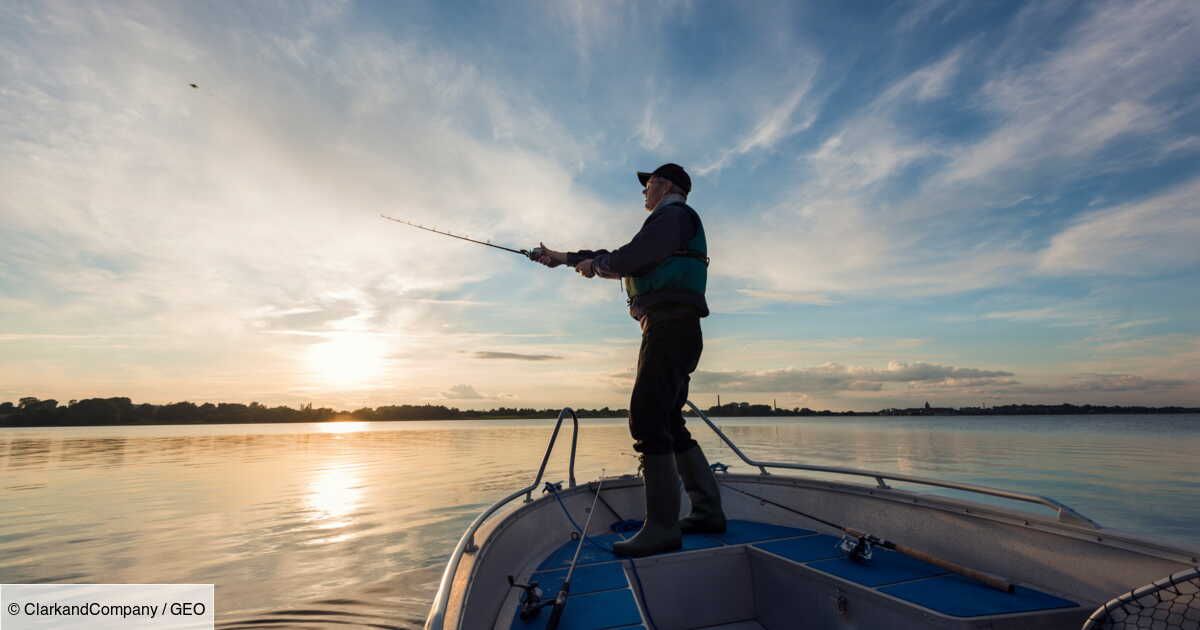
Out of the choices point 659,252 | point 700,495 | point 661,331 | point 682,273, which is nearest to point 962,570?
point 700,495

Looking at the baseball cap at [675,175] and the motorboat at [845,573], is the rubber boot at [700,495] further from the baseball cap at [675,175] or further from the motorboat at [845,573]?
the baseball cap at [675,175]

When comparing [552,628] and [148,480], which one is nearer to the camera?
[552,628]

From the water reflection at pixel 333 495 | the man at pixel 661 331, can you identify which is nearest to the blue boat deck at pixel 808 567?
the man at pixel 661 331

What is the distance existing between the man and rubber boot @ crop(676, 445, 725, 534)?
27.5 inches

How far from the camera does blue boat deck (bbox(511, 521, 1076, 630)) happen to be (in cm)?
249

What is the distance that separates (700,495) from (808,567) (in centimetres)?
111

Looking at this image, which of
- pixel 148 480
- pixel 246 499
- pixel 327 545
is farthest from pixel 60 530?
pixel 148 480

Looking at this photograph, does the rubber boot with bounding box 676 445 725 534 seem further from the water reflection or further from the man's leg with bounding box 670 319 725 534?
the water reflection

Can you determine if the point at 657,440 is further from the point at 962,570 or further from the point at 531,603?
the point at 962,570

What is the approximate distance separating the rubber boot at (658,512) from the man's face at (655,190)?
1836 mm

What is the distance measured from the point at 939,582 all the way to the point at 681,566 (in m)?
1.44

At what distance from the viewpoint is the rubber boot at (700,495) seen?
13.0 ft

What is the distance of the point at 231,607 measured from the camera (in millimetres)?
6676

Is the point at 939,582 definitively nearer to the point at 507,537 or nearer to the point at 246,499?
the point at 507,537
